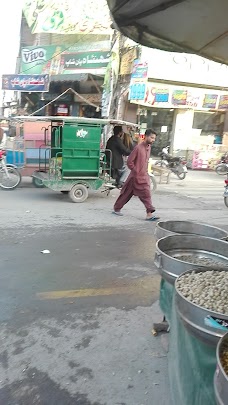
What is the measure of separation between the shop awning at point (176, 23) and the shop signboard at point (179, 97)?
40.3 feet

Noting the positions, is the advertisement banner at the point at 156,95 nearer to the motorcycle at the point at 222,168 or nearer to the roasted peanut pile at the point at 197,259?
the motorcycle at the point at 222,168

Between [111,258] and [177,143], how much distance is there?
1234cm

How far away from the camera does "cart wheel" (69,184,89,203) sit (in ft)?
27.3

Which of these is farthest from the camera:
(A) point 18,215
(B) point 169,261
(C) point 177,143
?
(C) point 177,143

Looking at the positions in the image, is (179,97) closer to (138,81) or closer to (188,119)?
(188,119)

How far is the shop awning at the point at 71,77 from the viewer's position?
15142mm

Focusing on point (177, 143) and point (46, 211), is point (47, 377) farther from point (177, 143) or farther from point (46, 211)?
point (177, 143)

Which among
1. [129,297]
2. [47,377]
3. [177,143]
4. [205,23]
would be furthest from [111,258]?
[177,143]

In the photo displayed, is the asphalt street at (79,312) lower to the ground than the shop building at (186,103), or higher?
lower

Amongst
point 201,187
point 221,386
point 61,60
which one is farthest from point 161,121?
point 221,386

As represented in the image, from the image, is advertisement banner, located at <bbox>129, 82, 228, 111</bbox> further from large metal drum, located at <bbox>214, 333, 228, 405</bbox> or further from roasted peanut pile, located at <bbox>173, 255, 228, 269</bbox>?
large metal drum, located at <bbox>214, 333, 228, 405</bbox>

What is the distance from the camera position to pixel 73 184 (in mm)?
8312

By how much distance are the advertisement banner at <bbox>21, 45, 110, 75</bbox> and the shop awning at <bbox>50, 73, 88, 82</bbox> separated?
12.4 inches

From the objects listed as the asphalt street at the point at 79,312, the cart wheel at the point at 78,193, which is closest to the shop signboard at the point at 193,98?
the cart wheel at the point at 78,193
